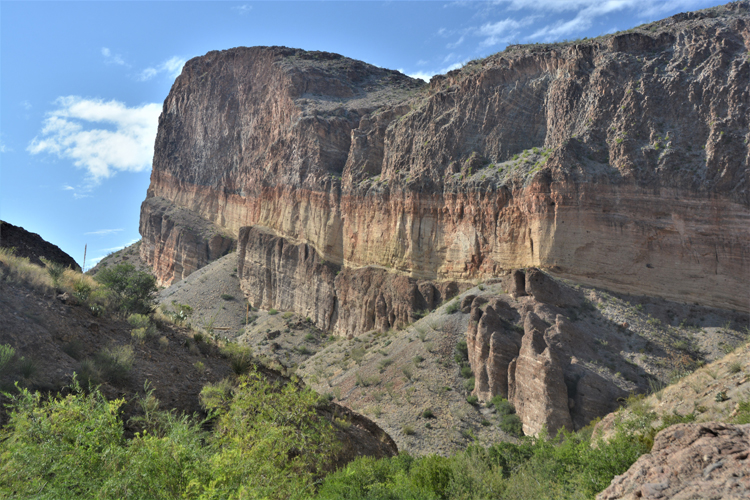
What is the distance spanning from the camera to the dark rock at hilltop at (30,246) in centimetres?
2047

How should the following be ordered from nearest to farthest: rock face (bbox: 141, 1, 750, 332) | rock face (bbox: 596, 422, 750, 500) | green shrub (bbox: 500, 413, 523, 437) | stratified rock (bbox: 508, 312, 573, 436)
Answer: rock face (bbox: 596, 422, 750, 500) → stratified rock (bbox: 508, 312, 573, 436) → green shrub (bbox: 500, 413, 523, 437) → rock face (bbox: 141, 1, 750, 332)

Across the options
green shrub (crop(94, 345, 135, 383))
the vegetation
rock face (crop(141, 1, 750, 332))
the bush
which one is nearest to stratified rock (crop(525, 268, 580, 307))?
rock face (crop(141, 1, 750, 332))

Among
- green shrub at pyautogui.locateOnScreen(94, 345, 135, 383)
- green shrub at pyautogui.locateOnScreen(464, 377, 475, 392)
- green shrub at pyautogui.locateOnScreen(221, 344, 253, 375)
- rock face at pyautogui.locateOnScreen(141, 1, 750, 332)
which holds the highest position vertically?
rock face at pyautogui.locateOnScreen(141, 1, 750, 332)

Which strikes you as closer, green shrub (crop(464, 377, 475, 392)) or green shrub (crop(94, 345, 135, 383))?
green shrub (crop(94, 345, 135, 383))

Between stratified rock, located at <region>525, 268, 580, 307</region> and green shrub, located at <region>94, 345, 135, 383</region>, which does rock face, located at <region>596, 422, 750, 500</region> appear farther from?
stratified rock, located at <region>525, 268, 580, 307</region>

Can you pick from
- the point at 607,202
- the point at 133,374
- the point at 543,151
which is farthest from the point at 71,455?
the point at 543,151

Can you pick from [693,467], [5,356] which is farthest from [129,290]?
[693,467]

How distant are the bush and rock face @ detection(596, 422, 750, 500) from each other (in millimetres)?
14901

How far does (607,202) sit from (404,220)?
56.5 ft

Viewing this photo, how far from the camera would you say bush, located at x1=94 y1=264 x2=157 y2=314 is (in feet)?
56.0

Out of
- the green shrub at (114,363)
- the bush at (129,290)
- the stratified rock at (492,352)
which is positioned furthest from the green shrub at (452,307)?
the green shrub at (114,363)

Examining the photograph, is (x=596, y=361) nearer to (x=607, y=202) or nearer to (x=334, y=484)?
(x=607, y=202)

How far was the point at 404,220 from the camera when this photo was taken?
4419cm

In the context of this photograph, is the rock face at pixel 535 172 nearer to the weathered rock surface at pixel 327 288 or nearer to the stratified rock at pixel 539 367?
the weathered rock surface at pixel 327 288
